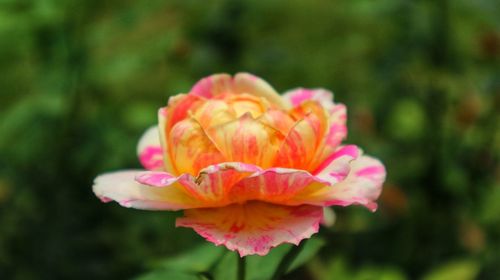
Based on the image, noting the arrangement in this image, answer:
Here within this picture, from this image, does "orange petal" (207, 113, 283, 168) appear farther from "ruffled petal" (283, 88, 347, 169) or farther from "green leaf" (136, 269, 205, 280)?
"green leaf" (136, 269, 205, 280)

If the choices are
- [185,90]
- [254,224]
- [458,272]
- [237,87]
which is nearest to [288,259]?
[254,224]

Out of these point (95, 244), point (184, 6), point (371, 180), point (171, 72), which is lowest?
point (95, 244)

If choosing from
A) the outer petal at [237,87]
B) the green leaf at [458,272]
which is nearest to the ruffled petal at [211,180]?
the outer petal at [237,87]

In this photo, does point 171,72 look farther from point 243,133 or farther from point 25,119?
point 243,133

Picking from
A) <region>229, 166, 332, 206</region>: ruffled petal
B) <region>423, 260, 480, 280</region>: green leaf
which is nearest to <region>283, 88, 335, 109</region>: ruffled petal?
<region>229, 166, 332, 206</region>: ruffled petal

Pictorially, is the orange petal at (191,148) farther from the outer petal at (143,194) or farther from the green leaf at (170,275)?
the green leaf at (170,275)

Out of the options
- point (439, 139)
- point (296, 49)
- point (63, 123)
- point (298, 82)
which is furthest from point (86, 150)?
point (296, 49)
